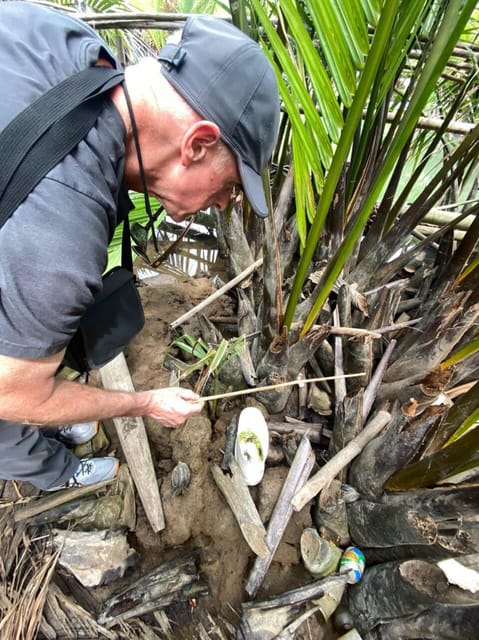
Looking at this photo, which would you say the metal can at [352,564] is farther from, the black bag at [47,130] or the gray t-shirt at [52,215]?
the black bag at [47,130]

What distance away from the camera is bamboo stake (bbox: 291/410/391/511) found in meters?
1.41

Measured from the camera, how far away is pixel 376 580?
1310 mm

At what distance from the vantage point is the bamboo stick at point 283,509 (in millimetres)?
1401

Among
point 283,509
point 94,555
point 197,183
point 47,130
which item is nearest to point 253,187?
point 197,183

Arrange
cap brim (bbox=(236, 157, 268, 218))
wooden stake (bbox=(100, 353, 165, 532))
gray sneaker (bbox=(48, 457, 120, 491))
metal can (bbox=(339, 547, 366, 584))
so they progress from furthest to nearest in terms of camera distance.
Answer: gray sneaker (bbox=(48, 457, 120, 491)) → wooden stake (bbox=(100, 353, 165, 532)) → metal can (bbox=(339, 547, 366, 584)) → cap brim (bbox=(236, 157, 268, 218))

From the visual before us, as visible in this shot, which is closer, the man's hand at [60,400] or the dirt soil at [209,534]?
the man's hand at [60,400]

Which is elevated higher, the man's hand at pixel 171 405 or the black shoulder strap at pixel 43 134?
the black shoulder strap at pixel 43 134

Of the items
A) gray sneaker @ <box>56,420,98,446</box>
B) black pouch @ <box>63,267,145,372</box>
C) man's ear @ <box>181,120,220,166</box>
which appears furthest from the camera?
gray sneaker @ <box>56,420,98,446</box>

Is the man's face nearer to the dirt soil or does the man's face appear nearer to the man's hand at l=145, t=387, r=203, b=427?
the man's hand at l=145, t=387, r=203, b=427

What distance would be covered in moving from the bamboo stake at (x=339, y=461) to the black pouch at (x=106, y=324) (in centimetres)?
94

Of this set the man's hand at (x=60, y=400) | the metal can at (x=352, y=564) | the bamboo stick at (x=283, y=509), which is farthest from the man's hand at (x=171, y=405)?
the metal can at (x=352, y=564)

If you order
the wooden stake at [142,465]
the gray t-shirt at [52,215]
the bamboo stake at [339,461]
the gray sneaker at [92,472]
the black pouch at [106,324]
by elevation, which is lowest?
the gray sneaker at [92,472]

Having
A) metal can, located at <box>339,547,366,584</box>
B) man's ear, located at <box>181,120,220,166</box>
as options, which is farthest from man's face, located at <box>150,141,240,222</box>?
metal can, located at <box>339,547,366,584</box>

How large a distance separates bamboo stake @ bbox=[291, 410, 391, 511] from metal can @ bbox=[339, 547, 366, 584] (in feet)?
0.88
